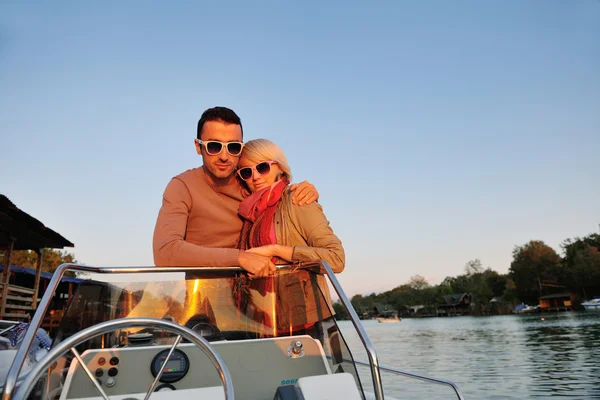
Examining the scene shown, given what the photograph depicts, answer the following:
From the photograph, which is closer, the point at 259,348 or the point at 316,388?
the point at 316,388

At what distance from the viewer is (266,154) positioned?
296cm

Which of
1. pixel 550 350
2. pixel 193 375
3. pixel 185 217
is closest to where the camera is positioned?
pixel 193 375

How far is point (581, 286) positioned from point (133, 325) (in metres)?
78.8

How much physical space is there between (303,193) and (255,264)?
26.9 inches

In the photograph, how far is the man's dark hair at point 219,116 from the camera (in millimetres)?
2945

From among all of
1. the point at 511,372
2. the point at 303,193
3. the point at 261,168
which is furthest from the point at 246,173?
the point at 511,372

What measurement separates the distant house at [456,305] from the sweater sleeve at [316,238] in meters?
107

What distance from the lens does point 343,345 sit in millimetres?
2006

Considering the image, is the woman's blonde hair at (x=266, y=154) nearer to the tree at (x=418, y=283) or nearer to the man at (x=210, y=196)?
the man at (x=210, y=196)

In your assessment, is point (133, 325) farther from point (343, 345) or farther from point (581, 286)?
point (581, 286)

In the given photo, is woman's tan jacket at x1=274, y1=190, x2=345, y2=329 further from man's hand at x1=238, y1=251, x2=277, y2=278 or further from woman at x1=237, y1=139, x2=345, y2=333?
man's hand at x1=238, y1=251, x2=277, y2=278

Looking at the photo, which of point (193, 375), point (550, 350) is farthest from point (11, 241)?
point (550, 350)

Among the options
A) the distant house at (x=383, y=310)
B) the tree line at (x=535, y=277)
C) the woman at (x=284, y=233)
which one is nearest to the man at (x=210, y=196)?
the woman at (x=284, y=233)

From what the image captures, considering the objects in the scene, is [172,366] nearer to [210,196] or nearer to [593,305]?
[210,196]
